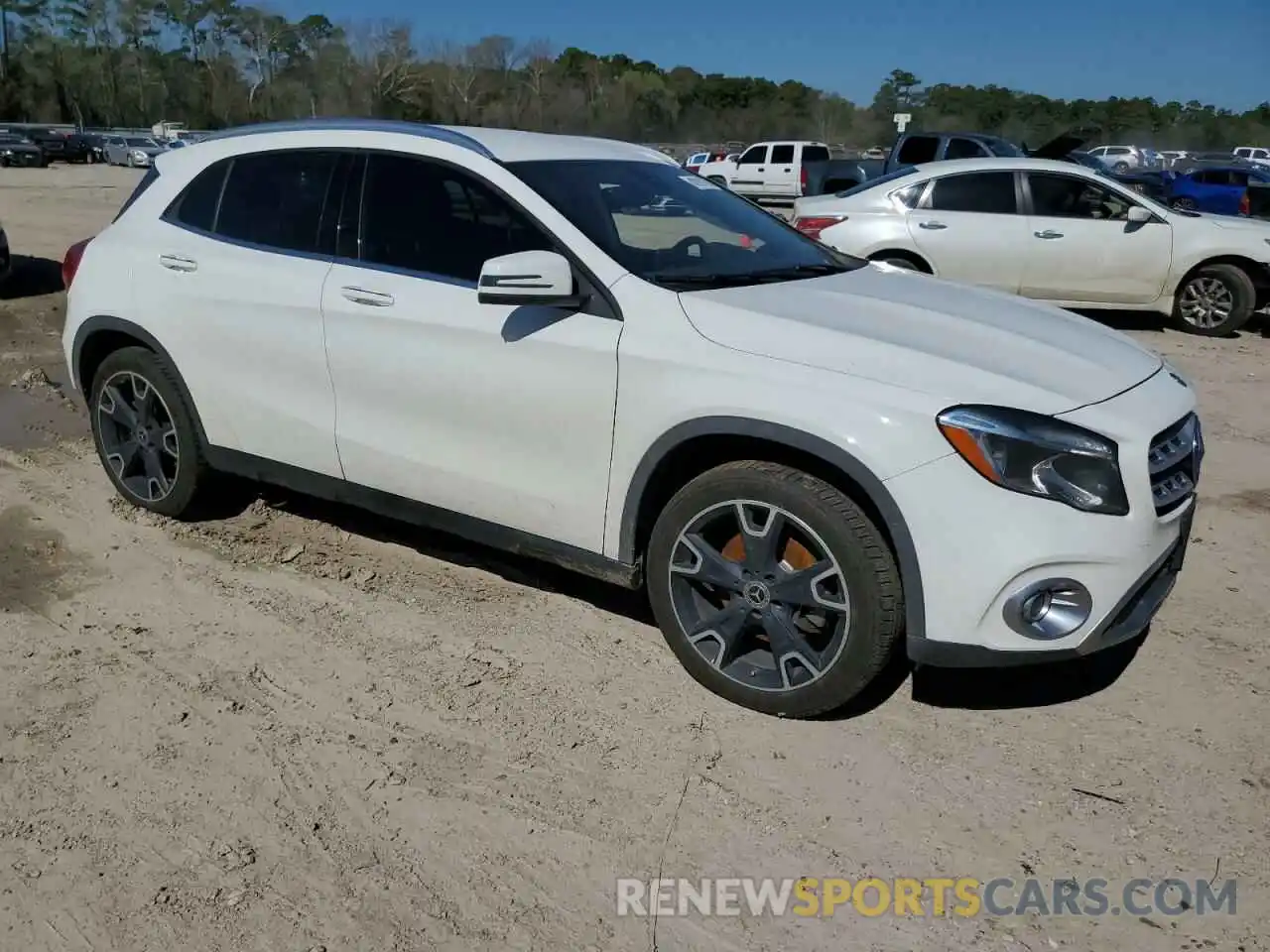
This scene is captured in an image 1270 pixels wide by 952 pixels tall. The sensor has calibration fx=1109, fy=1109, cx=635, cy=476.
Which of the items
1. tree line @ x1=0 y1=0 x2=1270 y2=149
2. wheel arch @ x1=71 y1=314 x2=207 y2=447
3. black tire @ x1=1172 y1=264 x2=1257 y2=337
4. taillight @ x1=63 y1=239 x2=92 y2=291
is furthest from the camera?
tree line @ x1=0 y1=0 x2=1270 y2=149

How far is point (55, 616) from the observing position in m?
4.23

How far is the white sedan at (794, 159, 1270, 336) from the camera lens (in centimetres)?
1018

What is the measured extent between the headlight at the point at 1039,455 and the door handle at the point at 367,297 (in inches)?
81.4

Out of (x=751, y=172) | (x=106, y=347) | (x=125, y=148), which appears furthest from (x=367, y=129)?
(x=125, y=148)

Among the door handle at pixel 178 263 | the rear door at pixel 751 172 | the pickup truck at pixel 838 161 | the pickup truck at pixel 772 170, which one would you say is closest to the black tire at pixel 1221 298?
the pickup truck at pixel 838 161

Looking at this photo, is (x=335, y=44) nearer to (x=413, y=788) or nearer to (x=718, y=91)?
(x=718, y=91)

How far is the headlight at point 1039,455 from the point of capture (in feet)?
9.93

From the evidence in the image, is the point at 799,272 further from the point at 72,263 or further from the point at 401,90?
the point at 401,90

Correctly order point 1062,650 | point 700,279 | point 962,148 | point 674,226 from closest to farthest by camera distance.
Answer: point 1062,650 < point 700,279 < point 674,226 < point 962,148

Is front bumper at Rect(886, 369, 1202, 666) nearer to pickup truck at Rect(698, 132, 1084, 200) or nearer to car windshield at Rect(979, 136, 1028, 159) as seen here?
pickup truck at Rect(698, 132, 1084, 200)

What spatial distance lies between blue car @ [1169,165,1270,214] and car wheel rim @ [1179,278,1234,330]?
1402cm

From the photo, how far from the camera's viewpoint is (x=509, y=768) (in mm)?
3281

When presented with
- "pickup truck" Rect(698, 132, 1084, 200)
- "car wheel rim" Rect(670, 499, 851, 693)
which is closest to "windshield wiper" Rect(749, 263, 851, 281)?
"car wheel rim" Rect(670, 499, 851, 693)

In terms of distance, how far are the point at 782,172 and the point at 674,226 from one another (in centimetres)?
2742
